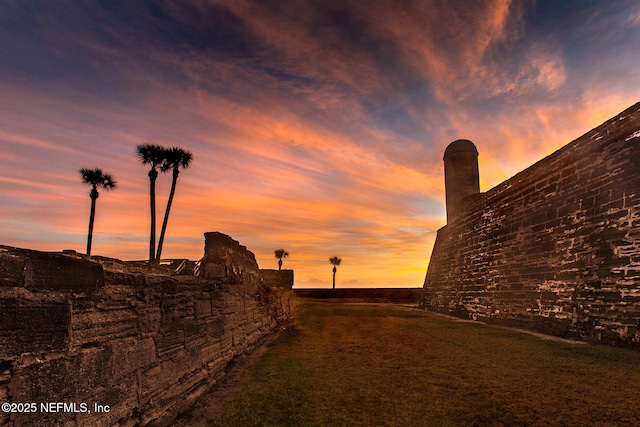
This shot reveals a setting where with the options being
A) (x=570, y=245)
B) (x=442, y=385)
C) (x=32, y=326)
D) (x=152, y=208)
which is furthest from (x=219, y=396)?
(x=152, y=208)

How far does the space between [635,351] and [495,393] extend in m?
5.04

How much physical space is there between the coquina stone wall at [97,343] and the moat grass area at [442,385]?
98 cm

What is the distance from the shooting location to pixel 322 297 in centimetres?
4056

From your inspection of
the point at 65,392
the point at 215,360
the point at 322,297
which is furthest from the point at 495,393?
the point at 322,297

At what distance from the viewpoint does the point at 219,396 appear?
Result: 18.2ft

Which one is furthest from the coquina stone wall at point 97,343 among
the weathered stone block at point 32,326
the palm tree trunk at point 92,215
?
the palm tree trunk at point 92,215

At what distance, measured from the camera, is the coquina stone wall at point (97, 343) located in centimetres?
275

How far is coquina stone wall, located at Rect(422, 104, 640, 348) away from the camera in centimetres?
873

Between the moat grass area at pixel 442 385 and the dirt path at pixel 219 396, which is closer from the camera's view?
the moat grass area at pixel 442 385

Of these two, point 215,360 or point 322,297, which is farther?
point 322,297

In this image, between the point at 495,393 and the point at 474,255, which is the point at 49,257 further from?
the point at 474,255

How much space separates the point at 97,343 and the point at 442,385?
4.88 m

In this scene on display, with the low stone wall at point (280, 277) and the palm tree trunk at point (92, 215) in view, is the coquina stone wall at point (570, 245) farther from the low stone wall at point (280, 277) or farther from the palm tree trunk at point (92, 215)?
the palm tree trunk at point (92, 215)

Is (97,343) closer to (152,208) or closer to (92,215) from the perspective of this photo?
(152,208)
